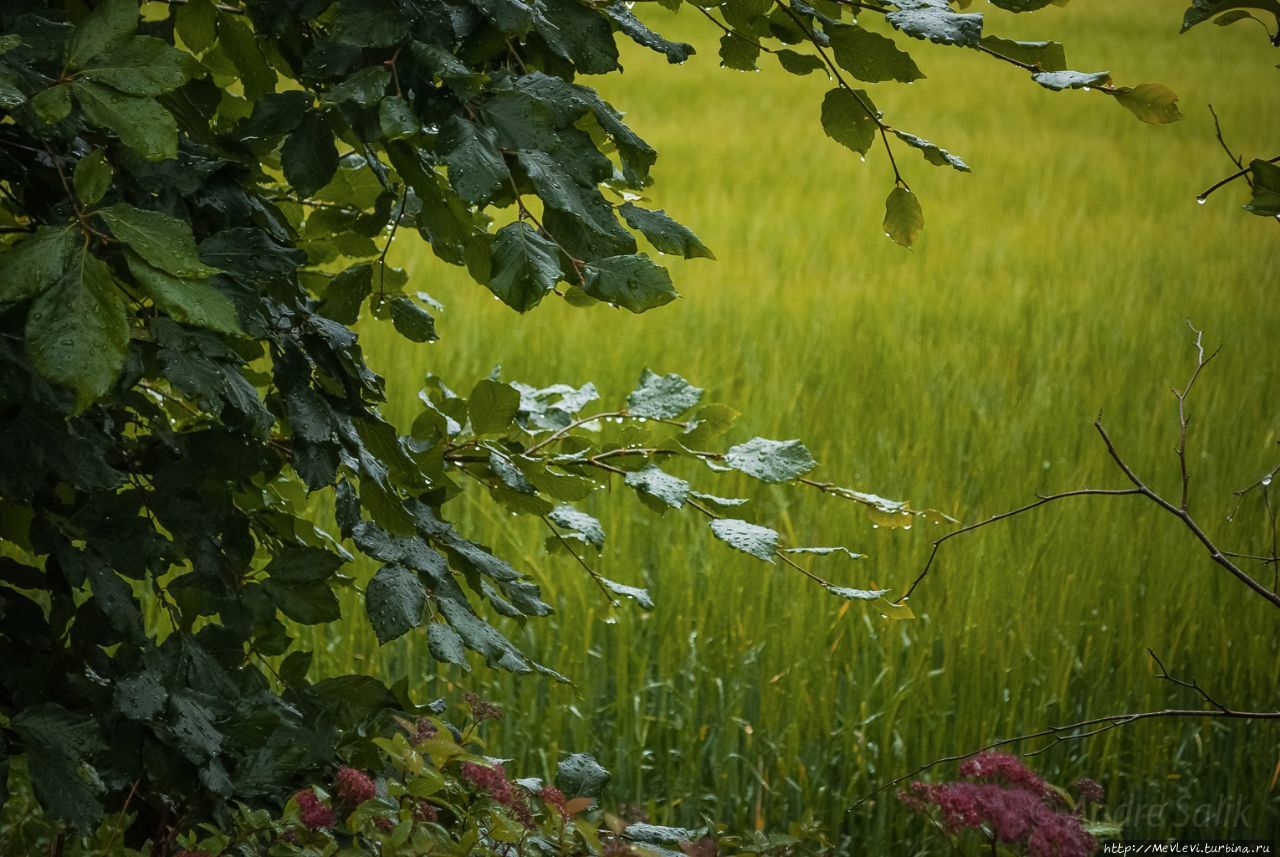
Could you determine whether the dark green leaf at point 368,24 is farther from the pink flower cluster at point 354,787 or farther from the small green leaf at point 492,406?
the pink flower cluster at point 354,787

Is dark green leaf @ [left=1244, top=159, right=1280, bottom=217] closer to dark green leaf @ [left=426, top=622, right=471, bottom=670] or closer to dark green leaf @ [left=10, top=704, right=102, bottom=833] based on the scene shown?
dark green leaf @ [left=426, top=622, right=471, bottom=670]

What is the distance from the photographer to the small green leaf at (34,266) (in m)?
0.56

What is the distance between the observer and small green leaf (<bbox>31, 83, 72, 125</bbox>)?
23.0 inches

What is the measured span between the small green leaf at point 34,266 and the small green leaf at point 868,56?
50 cm

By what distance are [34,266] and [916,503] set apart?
2.18m

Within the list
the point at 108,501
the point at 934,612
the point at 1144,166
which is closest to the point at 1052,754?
the point at 934,612

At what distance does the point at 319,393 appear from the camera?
2.82 feet

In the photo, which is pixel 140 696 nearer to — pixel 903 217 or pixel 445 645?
pixel 445 645

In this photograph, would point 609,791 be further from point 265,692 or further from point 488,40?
point 488,40

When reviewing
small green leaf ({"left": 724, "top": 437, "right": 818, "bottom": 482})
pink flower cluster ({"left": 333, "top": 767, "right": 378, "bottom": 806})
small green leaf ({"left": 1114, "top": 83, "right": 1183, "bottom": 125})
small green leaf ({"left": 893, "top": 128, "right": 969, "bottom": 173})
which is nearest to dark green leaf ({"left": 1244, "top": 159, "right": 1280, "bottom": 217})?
small green leaf ({"left": 1114, "top": 83, "right": 1183, "bottom": 125})

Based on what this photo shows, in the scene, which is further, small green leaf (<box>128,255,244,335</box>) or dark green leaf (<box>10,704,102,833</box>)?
dark green leaf (<box>10,704,102,833</box>)

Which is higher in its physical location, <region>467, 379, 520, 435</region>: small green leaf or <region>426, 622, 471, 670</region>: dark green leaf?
<region>467, 379, 520, 435</region>: small green leaf

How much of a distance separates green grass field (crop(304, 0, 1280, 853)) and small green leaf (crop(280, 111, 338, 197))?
1.90 ft

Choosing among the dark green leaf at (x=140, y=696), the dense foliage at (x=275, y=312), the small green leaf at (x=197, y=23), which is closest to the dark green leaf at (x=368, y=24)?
the dense foliage at (x=275, y=312)
